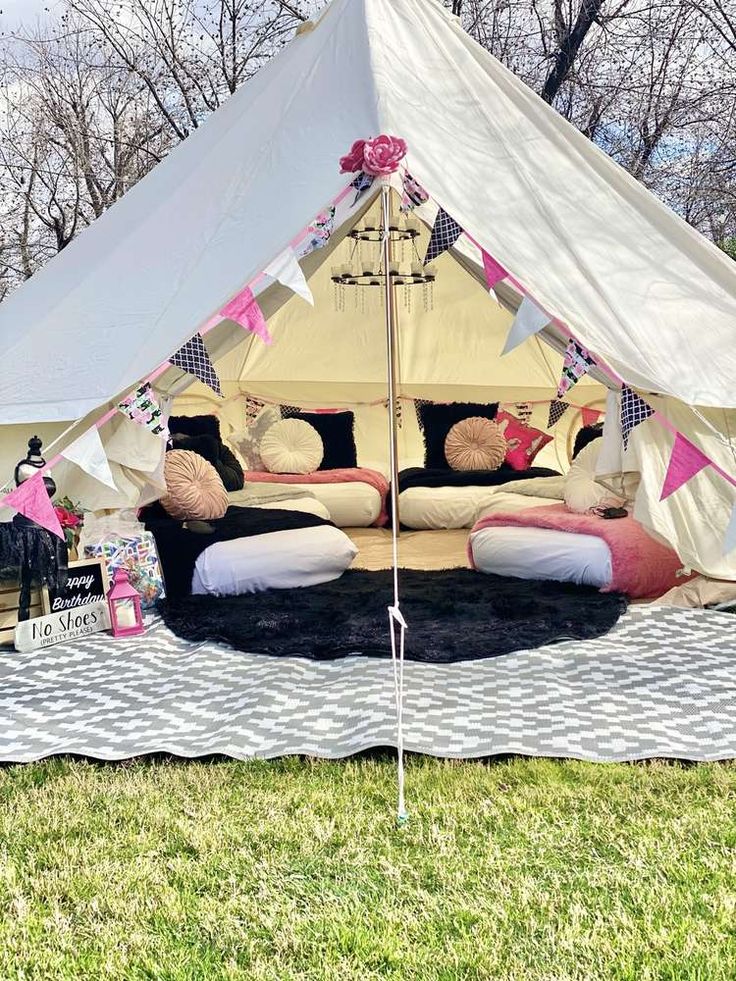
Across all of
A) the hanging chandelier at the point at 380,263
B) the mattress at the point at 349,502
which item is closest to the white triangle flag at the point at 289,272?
the hanging chandelier at the point at 380,263

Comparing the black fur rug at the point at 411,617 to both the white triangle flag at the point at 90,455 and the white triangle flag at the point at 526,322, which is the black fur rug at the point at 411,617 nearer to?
the white triangle flag at the point at 90,455

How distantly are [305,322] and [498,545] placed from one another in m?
2.47

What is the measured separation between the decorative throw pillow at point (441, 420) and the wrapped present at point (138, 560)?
2496mm

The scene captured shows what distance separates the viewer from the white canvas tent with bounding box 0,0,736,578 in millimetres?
2982

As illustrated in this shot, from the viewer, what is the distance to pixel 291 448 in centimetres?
577

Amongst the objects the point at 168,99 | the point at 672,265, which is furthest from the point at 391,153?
the point at 168,99

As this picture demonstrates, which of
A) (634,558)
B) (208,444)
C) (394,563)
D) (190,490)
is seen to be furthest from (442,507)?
(394,563)

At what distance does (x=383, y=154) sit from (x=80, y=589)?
1.76 meters

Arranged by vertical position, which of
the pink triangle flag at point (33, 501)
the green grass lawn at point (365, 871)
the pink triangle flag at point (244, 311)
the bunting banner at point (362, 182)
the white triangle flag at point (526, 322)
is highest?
the bunting banner at point (362, 182)

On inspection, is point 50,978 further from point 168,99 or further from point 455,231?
point 168,99

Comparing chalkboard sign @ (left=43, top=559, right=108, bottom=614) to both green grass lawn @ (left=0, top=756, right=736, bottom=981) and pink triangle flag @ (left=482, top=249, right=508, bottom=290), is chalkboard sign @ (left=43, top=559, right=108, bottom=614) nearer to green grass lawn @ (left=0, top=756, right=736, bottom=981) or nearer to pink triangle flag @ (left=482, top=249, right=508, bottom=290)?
green grass lawn @ (left=0, top=756, right=736, bottom=981)

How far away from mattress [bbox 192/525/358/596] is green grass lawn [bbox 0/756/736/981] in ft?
5.14

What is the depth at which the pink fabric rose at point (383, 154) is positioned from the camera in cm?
268

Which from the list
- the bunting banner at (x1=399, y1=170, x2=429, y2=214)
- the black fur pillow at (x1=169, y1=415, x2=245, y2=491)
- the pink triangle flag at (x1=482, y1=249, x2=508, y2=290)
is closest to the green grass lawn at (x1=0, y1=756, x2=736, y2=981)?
the pink triangle flag at (x1=482, y1=249, x2=508, y2=290)
